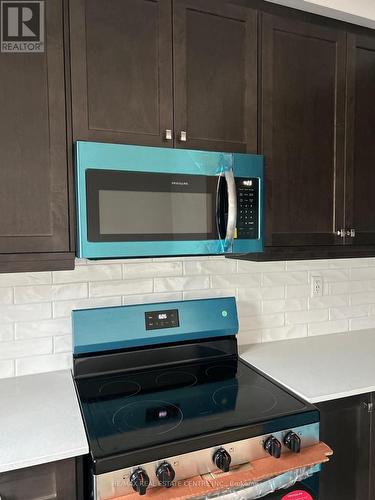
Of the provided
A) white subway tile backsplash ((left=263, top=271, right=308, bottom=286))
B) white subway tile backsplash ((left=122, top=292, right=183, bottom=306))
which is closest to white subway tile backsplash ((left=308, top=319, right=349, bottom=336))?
white subway tile backsplash ((left=263, top=271, right=308, bottom=286))

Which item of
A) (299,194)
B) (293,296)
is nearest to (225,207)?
(299,194)

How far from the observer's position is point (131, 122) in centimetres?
127

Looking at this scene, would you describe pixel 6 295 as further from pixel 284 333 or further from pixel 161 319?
pixel 284 333

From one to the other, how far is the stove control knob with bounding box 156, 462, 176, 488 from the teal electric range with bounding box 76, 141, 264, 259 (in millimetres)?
624

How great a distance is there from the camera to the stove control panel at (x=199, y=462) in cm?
96

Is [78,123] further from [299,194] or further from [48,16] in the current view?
[299,194]

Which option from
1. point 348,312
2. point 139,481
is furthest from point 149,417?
point 348,312

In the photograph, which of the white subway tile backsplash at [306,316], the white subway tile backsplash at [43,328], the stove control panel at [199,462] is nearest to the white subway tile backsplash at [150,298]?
the white subway tile backsplash at [43,328]

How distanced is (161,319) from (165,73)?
94cm

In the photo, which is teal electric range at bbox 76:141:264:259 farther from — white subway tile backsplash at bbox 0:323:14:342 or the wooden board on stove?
the wooden board on stove

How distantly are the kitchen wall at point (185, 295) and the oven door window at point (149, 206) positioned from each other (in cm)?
38

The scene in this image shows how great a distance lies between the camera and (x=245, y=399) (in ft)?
4.22

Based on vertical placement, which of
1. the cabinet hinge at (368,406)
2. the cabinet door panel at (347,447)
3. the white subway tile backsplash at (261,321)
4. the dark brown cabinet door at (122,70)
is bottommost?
the cabinet door panel at (347,447)

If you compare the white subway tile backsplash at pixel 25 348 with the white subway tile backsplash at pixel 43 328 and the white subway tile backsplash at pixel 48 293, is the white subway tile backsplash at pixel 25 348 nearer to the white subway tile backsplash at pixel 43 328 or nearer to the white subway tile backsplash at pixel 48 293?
the white subway tile backsplash at pixel 43 328
